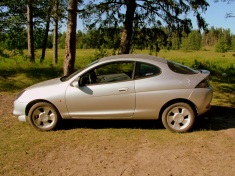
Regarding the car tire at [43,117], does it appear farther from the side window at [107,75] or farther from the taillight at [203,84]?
the taillight at [203,84]

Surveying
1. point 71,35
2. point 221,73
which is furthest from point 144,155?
point 221,73

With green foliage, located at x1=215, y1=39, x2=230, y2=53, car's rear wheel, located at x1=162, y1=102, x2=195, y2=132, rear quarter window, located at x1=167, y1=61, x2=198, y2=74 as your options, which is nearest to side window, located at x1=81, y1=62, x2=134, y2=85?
rear quarter window, located at x1=167, y1=61, x2=198, y2=74

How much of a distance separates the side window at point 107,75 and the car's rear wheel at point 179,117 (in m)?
1.10

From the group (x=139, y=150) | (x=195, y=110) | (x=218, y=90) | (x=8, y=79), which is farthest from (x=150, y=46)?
(x=139, y=150)

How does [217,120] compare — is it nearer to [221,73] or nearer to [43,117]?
[43,117]

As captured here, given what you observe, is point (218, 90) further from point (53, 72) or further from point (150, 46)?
point (53, 72)

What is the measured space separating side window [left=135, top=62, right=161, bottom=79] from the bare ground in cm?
121

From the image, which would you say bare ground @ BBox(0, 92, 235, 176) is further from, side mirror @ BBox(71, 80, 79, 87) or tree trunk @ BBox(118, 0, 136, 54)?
tree trunk @ BBox(118, 0, 136, 54)

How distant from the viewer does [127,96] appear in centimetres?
630

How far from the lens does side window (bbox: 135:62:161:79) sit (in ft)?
20.9

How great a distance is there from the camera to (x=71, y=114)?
21.4ft

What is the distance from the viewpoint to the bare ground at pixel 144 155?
4.69 metres

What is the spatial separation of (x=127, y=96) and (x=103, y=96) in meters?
0.50

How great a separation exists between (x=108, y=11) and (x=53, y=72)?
3.74 metres
